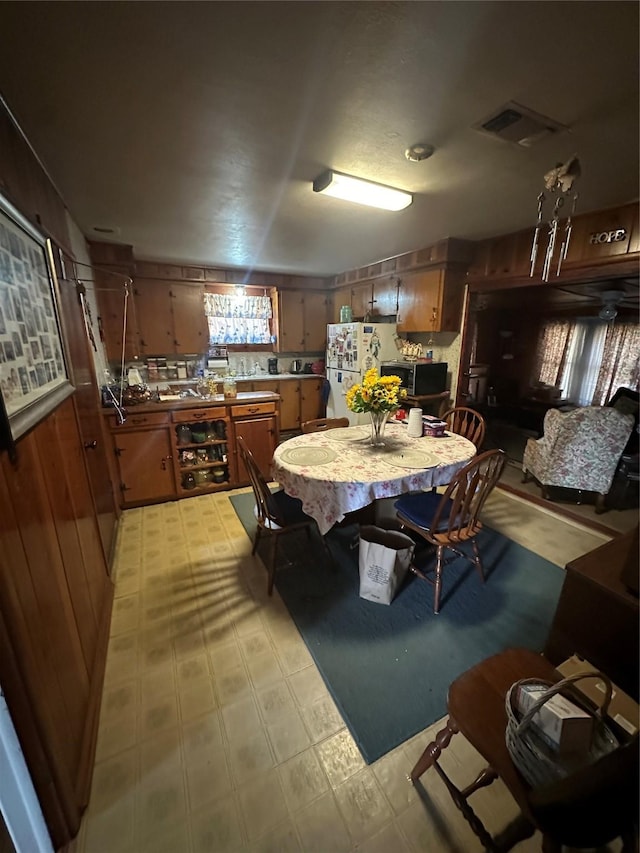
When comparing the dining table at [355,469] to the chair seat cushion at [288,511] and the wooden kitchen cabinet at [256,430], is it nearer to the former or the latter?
the chair seat cushion at [288,511]

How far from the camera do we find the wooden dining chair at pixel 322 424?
2635mm

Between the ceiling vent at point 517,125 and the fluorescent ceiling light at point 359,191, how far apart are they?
0.65 m

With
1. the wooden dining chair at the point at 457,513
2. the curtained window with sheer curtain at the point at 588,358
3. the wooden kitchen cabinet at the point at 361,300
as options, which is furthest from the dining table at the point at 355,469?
the curtained window with sheer curtain at the point at 588,358

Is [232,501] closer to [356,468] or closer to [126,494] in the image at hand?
[126,494]

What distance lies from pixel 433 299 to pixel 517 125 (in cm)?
201

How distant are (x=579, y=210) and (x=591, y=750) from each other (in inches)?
119

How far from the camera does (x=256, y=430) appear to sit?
3.37m

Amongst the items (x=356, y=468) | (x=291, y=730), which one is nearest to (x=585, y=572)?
(x=356, y=468)

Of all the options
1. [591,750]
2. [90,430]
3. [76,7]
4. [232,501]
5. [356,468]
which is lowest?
[232,501]

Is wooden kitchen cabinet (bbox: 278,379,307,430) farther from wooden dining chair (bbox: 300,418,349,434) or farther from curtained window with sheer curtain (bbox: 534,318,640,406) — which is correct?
curtained window with sheer curtain (bbox: 534,318,640,406)

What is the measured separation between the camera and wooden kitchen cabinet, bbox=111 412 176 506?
9.43 feet

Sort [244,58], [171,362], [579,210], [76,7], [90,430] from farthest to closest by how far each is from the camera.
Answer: [171,362] → [579,210] → [90,430] → [244,58] → [76,7]

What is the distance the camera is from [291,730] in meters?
1.31

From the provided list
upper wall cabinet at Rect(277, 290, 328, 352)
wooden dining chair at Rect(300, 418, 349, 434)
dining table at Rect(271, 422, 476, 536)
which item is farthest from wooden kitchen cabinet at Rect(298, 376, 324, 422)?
dining table at Rect(271, 422, 476, 536)
